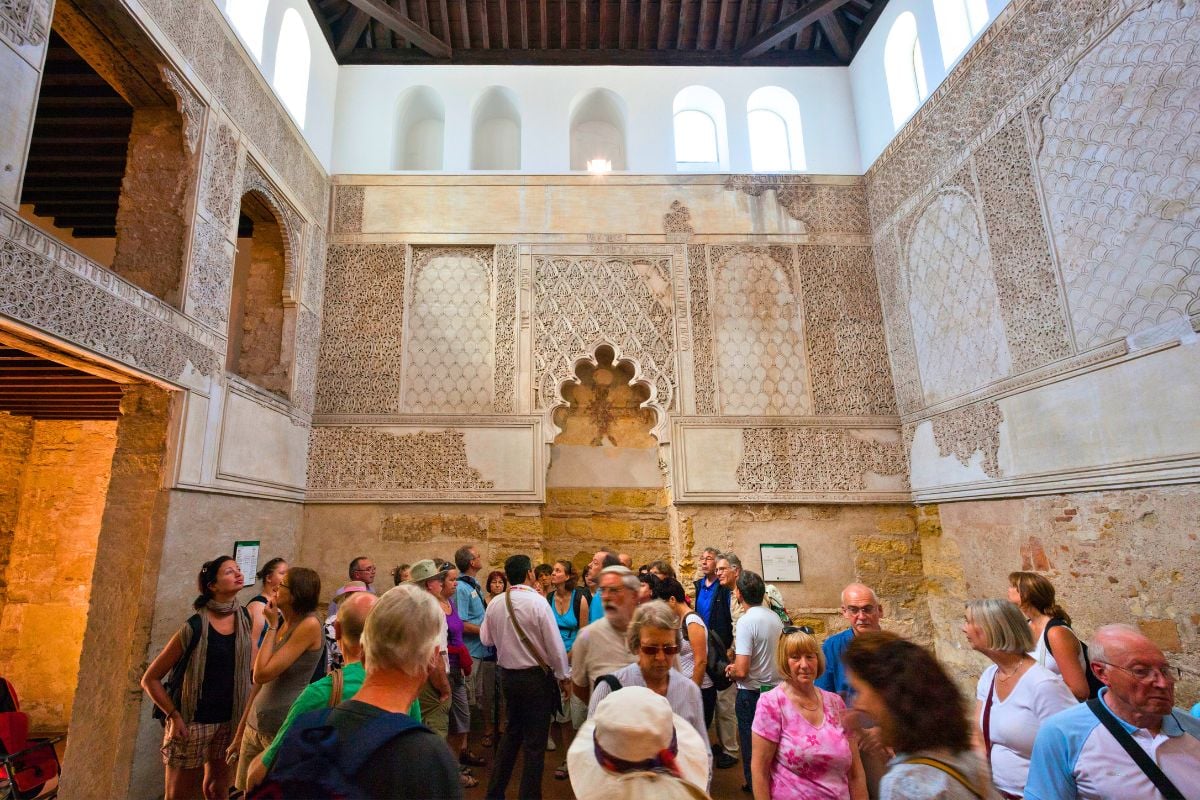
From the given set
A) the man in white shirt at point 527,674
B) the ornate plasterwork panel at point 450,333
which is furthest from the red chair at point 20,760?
the ornate plasterwork panel at point 450,333

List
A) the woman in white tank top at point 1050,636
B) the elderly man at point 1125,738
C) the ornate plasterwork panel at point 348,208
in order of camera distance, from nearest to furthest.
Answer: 1. the elderly man at point 1125,738
2. the woman in white tank top at point 1050,636
3. the ornate plasterwork panel at point 348,208

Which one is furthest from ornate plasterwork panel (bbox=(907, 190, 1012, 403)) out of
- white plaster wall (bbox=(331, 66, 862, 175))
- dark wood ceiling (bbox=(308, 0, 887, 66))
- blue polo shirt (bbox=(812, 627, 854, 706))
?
blue polo shirt (bbox=(812, 627, 854, 706))

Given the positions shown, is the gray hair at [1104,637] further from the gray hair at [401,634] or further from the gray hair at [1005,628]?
the gray hair at [401,634]

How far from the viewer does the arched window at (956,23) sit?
5.06 meters

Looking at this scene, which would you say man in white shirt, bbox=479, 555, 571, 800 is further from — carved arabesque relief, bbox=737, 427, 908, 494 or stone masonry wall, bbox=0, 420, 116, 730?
stone masonry wall, bbox=0, 420, 116, 730

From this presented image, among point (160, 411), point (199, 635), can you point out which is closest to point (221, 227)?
point (160, 411)

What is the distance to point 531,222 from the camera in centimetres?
641

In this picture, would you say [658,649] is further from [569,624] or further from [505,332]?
[505,332]

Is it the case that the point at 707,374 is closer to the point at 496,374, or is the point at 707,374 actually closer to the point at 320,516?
the point at 496,374

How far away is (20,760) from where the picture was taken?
11.0ft

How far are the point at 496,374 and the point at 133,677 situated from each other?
3.54 metres

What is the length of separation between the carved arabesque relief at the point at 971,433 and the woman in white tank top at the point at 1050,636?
2418 millimetres

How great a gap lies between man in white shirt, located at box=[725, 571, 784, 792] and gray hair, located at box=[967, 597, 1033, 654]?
2.83ft

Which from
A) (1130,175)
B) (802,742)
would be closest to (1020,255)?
(1130,175)
